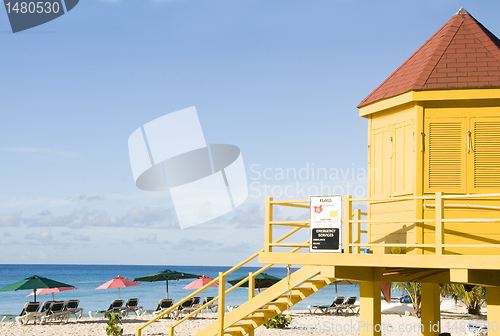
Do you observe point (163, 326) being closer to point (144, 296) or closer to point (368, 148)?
point (368, 148)

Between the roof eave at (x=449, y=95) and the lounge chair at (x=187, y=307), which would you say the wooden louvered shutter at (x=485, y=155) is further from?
the lounge chair at (x=187, y=307)

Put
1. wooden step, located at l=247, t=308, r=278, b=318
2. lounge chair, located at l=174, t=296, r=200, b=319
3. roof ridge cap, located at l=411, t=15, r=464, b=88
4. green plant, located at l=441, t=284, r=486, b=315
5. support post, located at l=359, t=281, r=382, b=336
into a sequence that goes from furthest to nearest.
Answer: green plant, located at l=441, t=284, r=486, b=315, lounge chair, located at l=174, t=296, r=200, b=319, wooden step, located at l=247, t=308, r=278, b=318, support post, located at l=359, t=281, r=382, b=336, roof ridge cap, located at l=411, t=15, r=464, b=88

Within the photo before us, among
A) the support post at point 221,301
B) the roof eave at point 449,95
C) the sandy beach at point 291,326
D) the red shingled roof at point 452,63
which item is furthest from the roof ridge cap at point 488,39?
the sandy beach at point 291,326

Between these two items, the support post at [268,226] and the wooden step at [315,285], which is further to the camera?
the wooden step at [315,285]

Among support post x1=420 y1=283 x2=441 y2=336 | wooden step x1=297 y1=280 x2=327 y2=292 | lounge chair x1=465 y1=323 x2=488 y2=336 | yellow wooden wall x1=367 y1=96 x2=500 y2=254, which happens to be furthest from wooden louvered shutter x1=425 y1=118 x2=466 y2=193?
lounge chair x1=465 y1=323 x2=488 y2=336

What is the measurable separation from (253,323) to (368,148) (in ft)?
16.1

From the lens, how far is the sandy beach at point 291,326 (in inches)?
867

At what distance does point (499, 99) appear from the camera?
10.8 meters

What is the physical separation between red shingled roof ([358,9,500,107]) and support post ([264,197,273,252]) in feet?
10.9

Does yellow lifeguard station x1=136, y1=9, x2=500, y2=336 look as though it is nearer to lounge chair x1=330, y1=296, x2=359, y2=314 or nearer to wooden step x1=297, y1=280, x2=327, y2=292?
wooden step x1=297, y1=280, x2=327, y2=292

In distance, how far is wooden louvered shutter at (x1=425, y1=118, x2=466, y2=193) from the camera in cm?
1085

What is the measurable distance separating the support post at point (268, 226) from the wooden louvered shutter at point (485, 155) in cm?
382

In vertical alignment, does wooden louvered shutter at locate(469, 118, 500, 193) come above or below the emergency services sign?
above

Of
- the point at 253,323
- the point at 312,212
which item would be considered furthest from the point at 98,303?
the point at 312,212
